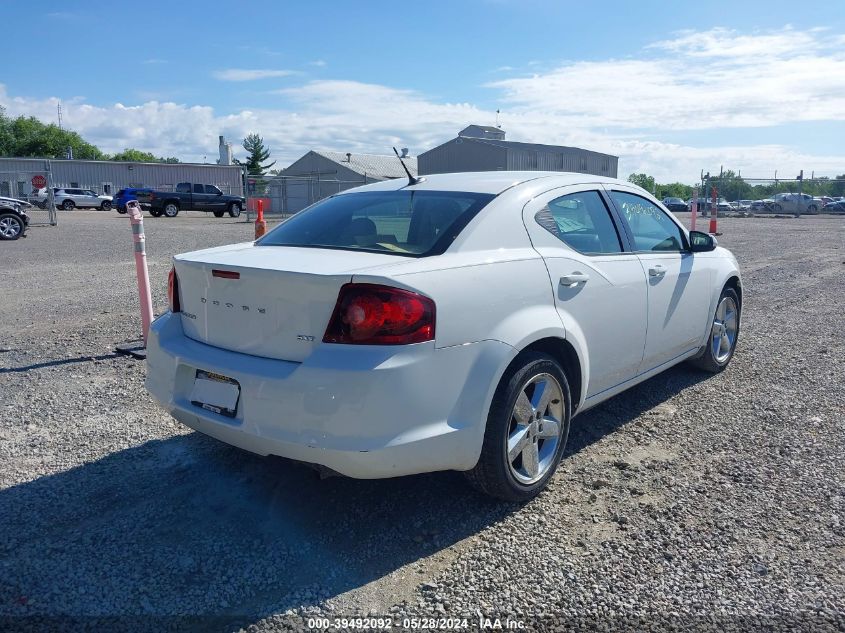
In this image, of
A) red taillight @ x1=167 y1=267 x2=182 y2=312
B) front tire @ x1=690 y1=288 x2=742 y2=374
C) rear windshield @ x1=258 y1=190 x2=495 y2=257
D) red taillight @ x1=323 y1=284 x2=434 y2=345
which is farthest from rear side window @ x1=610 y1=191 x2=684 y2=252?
red taillight @ x1=167 y1=267 x2=182 y2=312

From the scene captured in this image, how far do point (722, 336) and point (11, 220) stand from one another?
18.3 metres

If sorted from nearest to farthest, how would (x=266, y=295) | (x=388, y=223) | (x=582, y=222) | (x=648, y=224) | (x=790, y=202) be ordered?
(x=266, y=295) < (x=388, y=223) < (x=582, y=222) < (x=648, y=224) < (x=790, y=202)

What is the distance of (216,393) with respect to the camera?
3.23 metres

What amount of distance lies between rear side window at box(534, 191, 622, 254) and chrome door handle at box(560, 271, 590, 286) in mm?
191

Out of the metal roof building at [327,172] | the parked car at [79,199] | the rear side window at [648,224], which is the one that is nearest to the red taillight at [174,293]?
the rear side window at [648,224]

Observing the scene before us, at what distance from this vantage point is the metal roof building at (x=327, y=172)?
132 ft

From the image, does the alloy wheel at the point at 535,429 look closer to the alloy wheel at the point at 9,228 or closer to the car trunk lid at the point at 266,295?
the car trunk lid at the point at 266,295

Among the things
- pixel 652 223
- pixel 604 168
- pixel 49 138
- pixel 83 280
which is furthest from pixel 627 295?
pixel 49 138

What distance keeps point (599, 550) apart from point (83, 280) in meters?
10.00

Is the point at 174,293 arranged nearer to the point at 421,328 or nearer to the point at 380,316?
the point at 380,316

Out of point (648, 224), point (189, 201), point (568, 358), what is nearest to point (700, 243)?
point (648, 224)

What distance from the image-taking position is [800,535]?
3178 mm

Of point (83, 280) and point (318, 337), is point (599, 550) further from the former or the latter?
point (83, 280)

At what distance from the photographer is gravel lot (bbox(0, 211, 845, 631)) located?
106 inches
